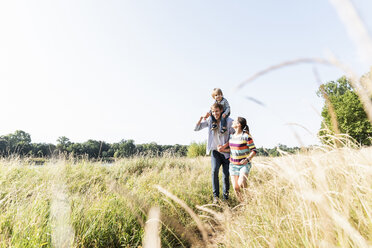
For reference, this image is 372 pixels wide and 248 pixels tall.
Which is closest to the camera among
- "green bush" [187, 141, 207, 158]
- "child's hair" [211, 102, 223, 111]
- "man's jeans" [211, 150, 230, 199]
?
"man's jeans" [211, 150, 230, 199]

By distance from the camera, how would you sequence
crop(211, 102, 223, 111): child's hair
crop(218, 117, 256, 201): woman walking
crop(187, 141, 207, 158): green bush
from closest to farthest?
crop(218, 117, 256, 201): woman walking < crop(211, 102, 223, 111): child's hair < crop(187, 141, 207, 158): green bush

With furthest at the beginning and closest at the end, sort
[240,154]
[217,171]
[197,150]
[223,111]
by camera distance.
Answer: [197,150]
[223,111]
[217,171]
[240,154]

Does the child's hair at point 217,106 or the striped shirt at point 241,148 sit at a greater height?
the child's hair at point 217,106

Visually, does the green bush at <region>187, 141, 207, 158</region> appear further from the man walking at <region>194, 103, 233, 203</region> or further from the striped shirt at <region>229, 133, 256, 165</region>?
the striped shirt at <region>229, 133, 256, 165</region>

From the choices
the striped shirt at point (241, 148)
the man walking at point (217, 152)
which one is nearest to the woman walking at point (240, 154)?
the striped shirt at point (241, 148)

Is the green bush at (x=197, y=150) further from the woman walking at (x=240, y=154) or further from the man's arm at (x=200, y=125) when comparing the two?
the woman walking at (x=240, y=154)

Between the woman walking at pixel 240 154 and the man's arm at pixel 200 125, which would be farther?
the man's arm at pixel 200 125

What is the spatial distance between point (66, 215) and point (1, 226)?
1.93 feet

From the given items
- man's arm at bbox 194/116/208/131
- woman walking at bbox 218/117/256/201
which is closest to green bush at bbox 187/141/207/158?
man's arm at bbox 194/116/208/131

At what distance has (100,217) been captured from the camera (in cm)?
271

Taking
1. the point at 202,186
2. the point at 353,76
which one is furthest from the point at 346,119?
the point at 353,76

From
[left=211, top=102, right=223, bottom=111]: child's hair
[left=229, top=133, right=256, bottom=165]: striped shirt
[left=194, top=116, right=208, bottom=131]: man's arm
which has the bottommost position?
[left=229, top=133, right=256, bottom=165]: striped shirt

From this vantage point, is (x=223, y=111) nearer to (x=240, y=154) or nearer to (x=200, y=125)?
(x=200, y=125)

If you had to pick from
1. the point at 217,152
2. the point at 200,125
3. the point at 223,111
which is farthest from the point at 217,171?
the point at 223,111
